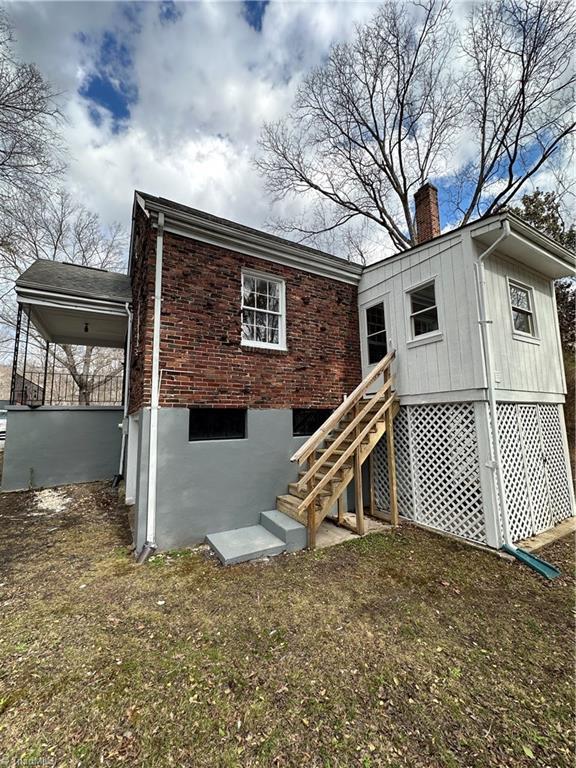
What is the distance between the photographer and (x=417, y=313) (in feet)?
21.4

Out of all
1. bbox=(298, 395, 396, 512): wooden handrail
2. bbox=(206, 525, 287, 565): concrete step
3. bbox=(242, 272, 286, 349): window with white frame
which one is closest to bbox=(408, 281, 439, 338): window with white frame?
bbox=(298, 395, 396, 512): wooden handrail

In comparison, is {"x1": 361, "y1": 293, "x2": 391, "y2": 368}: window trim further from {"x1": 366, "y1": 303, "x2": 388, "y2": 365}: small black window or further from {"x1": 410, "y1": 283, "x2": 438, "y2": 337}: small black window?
{"x1": 410, "y1": 283, "x2": 438, "y2": 337}: small black window

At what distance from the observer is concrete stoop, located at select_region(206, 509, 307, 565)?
484cm

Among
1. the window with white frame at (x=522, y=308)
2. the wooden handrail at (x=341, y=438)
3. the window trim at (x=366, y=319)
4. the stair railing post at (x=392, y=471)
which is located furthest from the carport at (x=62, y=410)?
the window with white frame at (x=522, y=308)

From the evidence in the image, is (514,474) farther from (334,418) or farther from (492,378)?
(334,418)

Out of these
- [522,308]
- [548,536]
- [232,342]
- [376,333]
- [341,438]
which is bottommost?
[548,536]

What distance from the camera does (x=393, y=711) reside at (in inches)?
93.4

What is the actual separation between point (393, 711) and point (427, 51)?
2005 centimetres

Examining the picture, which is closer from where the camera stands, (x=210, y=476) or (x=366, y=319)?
(x=210, y=476)

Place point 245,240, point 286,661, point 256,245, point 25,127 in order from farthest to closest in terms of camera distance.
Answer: point 25,127 → point 256,245 → point 245,240 → point 286,661

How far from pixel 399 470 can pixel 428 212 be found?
21.6 ft

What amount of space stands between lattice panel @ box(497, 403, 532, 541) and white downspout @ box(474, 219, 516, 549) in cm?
30

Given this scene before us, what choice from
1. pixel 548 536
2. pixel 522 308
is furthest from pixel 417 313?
pixel 548 536

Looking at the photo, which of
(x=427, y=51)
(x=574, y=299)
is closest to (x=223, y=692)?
(x=574, y=299)
